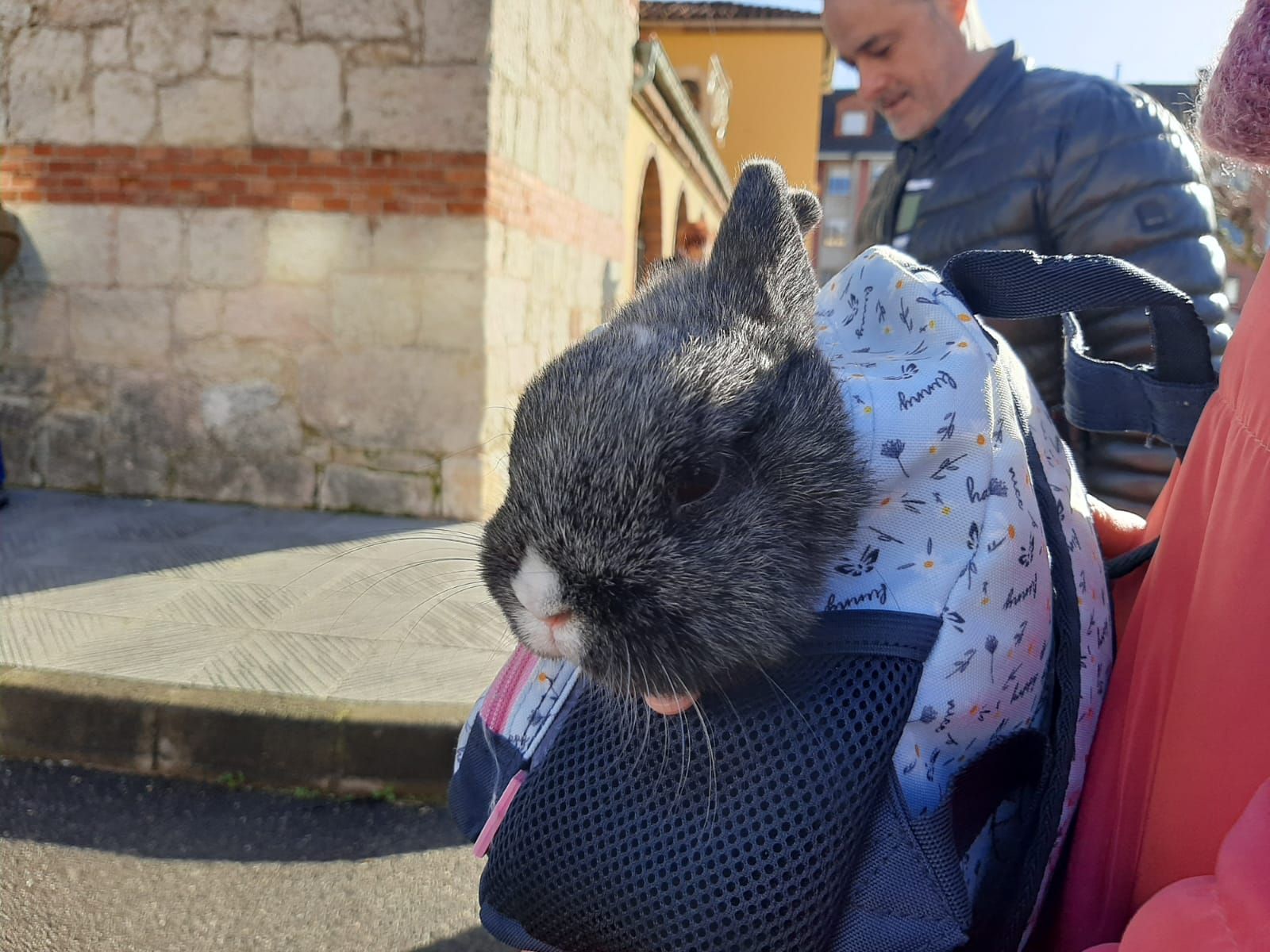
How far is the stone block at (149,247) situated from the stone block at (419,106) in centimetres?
135

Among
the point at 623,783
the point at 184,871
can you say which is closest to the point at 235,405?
the point at 184,871

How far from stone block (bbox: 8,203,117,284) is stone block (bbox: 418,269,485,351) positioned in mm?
2115

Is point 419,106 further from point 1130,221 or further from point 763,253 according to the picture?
point 763,253

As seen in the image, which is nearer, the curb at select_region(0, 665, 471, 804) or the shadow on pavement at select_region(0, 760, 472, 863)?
the shadow on pavement at select_region(0, 760, 472, 863)

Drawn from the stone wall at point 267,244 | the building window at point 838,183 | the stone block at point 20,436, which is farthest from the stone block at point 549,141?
the building window at point 838,183

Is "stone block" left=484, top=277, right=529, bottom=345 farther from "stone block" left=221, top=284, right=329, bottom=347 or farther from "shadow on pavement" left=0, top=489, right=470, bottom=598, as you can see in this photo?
"shadow on pavement" left=0, top=489, right=470, bottom=598

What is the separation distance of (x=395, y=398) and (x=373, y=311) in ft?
1.85

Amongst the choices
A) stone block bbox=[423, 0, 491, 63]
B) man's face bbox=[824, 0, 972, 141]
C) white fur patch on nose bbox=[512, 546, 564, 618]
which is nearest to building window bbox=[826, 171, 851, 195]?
stone block bbox=[423, 0, 491, 63]

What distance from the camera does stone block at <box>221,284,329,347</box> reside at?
548 cm

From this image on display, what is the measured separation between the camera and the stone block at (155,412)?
5660 mm

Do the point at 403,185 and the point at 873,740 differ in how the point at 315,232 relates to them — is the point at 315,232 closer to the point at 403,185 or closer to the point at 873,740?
the point at 403,185

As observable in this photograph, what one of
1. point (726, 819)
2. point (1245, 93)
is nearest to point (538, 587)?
point (726, 819)

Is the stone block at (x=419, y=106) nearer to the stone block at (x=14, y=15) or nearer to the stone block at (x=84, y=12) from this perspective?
the stone block at (x=84, y=12)

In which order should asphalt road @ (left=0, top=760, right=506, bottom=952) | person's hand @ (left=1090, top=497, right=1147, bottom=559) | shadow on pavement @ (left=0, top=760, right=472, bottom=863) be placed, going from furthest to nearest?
shadow on pavement @ (left=0, top=760, right=472, bottom=863) < asphalt road @ (left=0, top=760, right=506, bottom=952) < person's hand @ (left=1090, top=497, right=1147, bottom=559)
